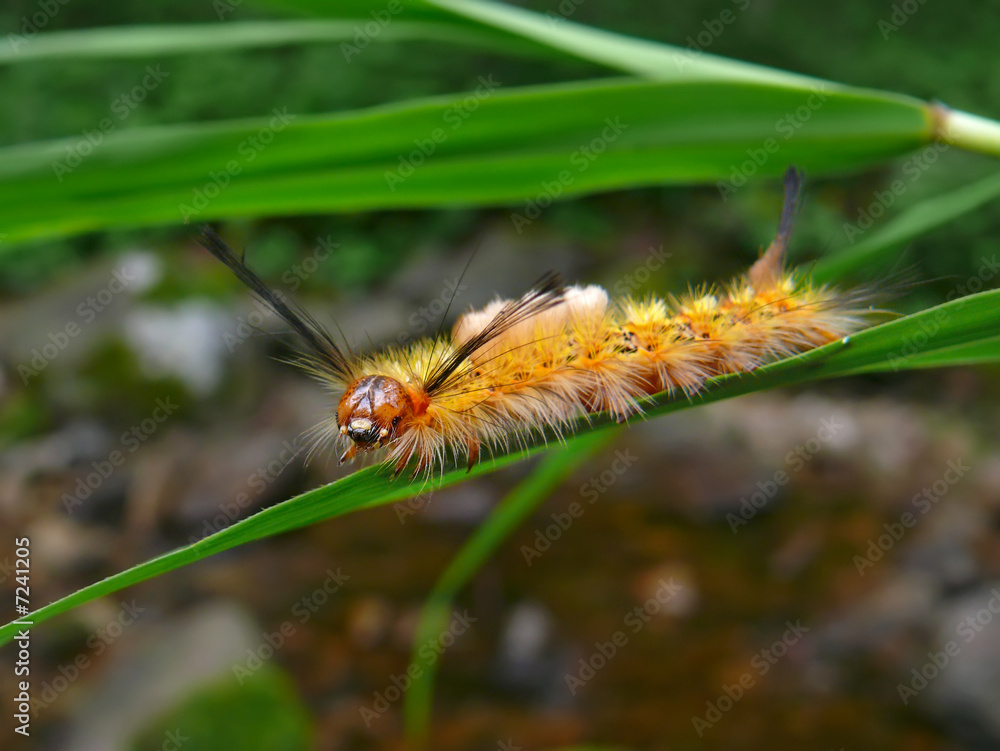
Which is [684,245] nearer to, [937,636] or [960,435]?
[960,435]

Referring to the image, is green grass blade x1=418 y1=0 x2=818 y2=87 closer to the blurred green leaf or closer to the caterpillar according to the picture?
the caterpillar

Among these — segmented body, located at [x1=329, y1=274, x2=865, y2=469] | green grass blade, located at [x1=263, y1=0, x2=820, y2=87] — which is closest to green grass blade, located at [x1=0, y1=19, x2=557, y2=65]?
green grass blade, located at [x1=263, y1=0, x2=820, y2=87]

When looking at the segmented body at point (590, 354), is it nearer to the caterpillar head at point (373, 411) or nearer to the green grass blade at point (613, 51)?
the caterpillar head at point (373, 411)

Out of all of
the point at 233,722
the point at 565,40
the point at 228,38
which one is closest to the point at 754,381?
the point at 565,40

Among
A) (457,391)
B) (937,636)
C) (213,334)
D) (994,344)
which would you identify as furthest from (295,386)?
(994,344)

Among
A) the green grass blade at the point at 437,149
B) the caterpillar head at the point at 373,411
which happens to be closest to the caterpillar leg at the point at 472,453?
the caterpillar head at the point at 373,411
